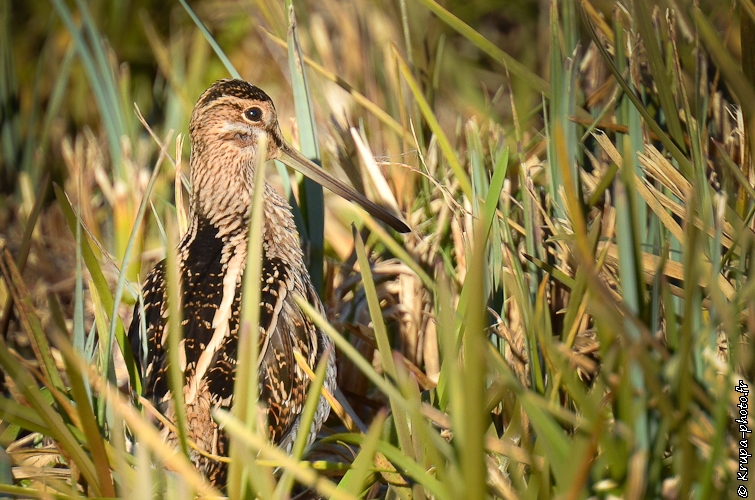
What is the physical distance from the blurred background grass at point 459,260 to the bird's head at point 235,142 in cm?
8

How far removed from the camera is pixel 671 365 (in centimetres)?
108

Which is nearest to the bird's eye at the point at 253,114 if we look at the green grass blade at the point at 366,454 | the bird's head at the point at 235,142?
the bird's head at the point at 235,142

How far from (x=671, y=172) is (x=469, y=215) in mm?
367

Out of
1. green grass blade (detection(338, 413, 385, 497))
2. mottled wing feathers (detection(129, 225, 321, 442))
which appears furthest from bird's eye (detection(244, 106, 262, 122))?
green grass blade (detection(338, 413, 385, 497))

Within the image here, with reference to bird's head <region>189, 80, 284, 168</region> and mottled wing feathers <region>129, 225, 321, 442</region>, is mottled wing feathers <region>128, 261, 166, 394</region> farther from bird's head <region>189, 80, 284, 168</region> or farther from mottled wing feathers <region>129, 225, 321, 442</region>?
bird's head <region>189, 80, 284, 168</region>

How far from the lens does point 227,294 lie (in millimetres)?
1510

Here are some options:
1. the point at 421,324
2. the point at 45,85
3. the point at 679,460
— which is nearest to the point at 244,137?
the point at 421,324

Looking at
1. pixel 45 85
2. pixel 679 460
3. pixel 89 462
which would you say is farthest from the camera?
pixel 45 85

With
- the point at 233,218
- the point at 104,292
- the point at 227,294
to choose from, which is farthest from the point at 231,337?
the point at 233,218

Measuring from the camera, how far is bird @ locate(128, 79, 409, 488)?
1.41 m

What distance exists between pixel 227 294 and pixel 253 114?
0.48 metres

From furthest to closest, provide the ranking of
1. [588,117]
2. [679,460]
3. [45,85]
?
[45,85] < [588,117] < [679,460]

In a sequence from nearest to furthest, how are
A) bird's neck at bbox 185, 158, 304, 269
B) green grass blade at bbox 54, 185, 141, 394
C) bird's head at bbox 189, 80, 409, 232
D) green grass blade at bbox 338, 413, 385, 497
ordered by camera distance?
green grass blade at bbox 338, 413, 385, 497, green grass blade at bbox 54, 185, 141, 394, bird's neck at bbox 185, 158, 304, 269, bird's head at bbox 189, 80, 409, 232

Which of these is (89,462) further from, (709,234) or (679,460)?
(709,234)
